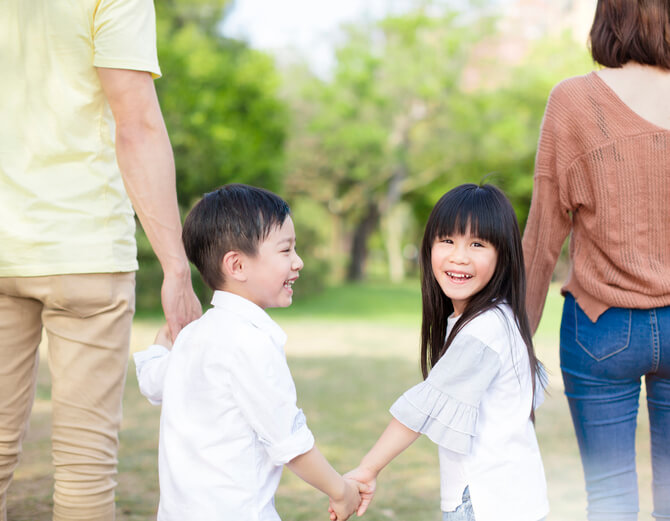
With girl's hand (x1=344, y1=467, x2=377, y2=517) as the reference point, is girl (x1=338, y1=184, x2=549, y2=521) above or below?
above

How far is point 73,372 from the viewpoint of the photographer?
199 cm

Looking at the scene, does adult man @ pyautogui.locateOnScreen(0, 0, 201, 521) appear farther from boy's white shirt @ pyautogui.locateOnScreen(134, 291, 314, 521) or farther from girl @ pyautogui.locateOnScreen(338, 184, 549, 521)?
girl @ pyautogui.locateOnScreen(338, 184, 549, 521)

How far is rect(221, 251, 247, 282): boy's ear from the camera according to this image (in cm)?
187

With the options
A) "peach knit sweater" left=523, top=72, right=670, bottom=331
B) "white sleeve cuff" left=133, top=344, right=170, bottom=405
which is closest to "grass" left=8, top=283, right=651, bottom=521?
"white sleeve cuff" left=133, top=344, right=170, bottom=405

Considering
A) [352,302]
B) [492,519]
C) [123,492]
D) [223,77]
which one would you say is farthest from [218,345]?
[223,77]

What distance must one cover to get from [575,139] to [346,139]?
2416 cm

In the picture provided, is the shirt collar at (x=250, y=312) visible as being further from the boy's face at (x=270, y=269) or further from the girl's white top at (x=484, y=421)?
the girl's white top at (x=484, y=421)

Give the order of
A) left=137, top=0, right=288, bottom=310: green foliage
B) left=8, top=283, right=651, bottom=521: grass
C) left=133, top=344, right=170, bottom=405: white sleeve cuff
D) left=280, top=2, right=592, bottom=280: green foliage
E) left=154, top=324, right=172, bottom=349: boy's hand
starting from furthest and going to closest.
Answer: left=280, top=2, right=592, bottom=280: green foliage
left=137, top=0, right=288, bottom=310: green foliage
left=8, top=283, right=651, bottom=521: grass
left=154, top=324, right=172, bottom=349: boy's hand
left=133, top=344, right=170, bottom=405: white sleeve cuff

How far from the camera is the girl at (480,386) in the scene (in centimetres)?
188

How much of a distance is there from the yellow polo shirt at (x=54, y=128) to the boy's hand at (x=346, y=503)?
85 cm

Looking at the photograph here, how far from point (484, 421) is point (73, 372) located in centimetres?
109

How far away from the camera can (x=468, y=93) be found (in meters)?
27.7

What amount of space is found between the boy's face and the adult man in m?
0.31

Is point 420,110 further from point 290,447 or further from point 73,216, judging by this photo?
point 290,447
